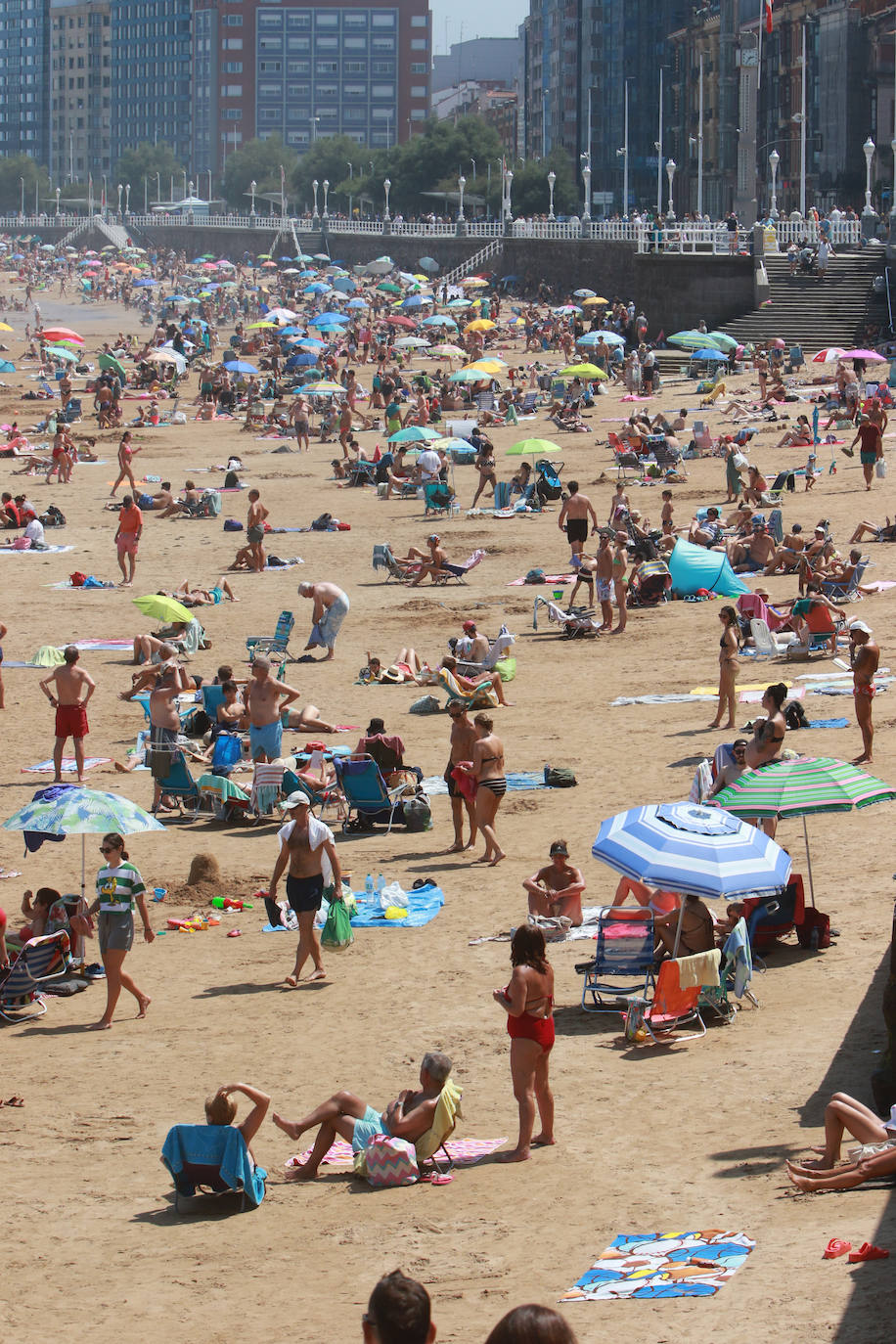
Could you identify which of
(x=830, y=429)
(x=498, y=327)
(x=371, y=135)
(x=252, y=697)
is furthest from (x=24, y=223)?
(x=252, y=697)

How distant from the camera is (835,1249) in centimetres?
613

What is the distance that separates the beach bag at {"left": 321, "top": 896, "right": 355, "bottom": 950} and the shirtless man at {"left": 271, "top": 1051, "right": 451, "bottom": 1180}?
223 cm

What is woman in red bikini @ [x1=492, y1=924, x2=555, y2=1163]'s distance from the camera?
762 centimetres

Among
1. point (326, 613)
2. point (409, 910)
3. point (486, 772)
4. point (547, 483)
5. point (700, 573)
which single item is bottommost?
point (409, 910)

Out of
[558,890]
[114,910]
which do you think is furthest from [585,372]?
[114,910]

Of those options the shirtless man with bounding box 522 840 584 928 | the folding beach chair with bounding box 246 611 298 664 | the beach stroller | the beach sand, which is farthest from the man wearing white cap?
the beach stroller

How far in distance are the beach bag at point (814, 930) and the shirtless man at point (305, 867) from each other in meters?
2.41

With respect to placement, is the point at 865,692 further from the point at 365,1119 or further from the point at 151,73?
the point at 151,73

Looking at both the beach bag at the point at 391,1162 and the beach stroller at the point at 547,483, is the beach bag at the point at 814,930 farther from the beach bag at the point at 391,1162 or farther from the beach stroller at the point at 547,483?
the beach stroller at the point at 547,483

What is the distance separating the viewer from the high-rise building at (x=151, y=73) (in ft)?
543

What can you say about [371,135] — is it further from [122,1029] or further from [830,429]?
[122,1029]

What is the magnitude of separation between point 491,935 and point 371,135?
146630 millimetres

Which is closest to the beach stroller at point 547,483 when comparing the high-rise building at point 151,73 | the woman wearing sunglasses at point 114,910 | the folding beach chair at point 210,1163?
the woman wearing sunglasses at point 114,910

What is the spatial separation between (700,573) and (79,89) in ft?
567
